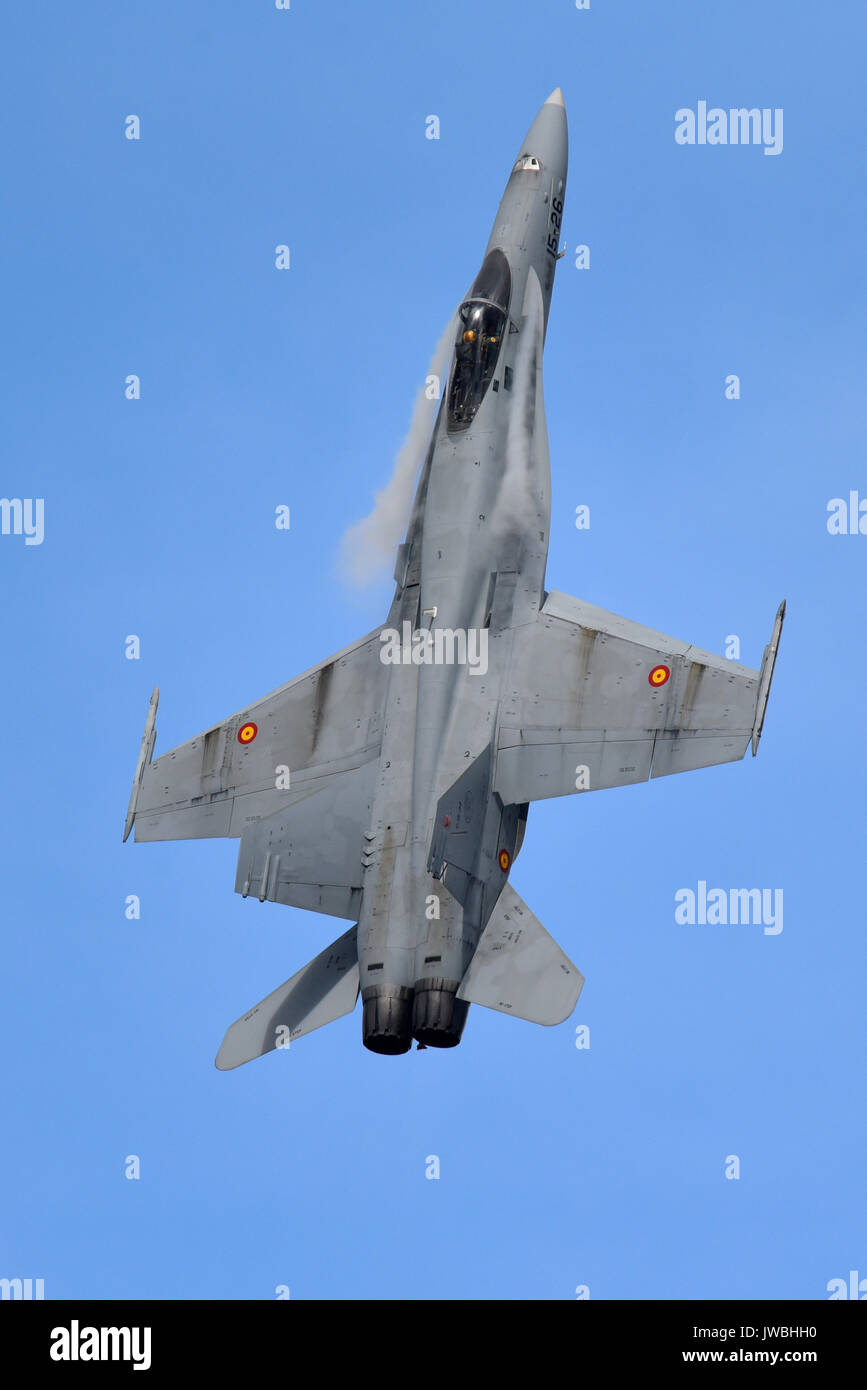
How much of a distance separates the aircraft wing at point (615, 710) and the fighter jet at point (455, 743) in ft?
0.10

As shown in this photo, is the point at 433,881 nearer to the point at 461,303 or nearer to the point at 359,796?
the point at 359,796

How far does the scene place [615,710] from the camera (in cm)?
3031

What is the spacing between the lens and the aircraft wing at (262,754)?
31.5m

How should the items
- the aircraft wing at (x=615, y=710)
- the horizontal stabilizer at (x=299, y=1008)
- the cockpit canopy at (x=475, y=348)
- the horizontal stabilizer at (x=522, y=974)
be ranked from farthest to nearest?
the cockpit canopy at (x=475, y=348) < the aircraft wing at (x=615, y=710) < the horizontal stabilizer at (x=299, y=1008) < the horizontal stabilizer at (x=522, y=974)

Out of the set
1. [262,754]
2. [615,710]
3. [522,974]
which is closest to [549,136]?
[615,710]

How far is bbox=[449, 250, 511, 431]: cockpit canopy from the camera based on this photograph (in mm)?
33000

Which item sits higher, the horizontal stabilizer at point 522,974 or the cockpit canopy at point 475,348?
the cockpit canopy at point 475,348

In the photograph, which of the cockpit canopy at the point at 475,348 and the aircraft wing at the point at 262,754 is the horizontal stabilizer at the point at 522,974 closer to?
the aircraft wing at the point at 262,754

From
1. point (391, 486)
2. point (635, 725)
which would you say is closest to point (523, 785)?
point (635, 725)

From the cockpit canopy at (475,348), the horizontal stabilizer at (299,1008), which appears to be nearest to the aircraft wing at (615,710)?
the horizontal stabilizer at (299,1008)

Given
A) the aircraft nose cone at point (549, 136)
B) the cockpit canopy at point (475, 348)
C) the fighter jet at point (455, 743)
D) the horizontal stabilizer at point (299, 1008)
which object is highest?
the aircraft nose cone at point (549, 136)

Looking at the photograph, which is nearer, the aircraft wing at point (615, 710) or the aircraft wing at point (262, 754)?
the aircraft wing at point (615, 710)

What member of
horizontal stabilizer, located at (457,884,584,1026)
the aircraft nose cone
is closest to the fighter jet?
horizontal stabilizer, located at (457,884,584,1026)

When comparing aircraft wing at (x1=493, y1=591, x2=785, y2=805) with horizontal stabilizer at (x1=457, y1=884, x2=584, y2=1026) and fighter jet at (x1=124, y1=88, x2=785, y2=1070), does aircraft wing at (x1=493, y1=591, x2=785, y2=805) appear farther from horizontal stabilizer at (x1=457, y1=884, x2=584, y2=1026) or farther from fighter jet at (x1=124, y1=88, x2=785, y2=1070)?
horizontal stabilizer at (x1=457, y1=884, x2=584, y2=1026)
